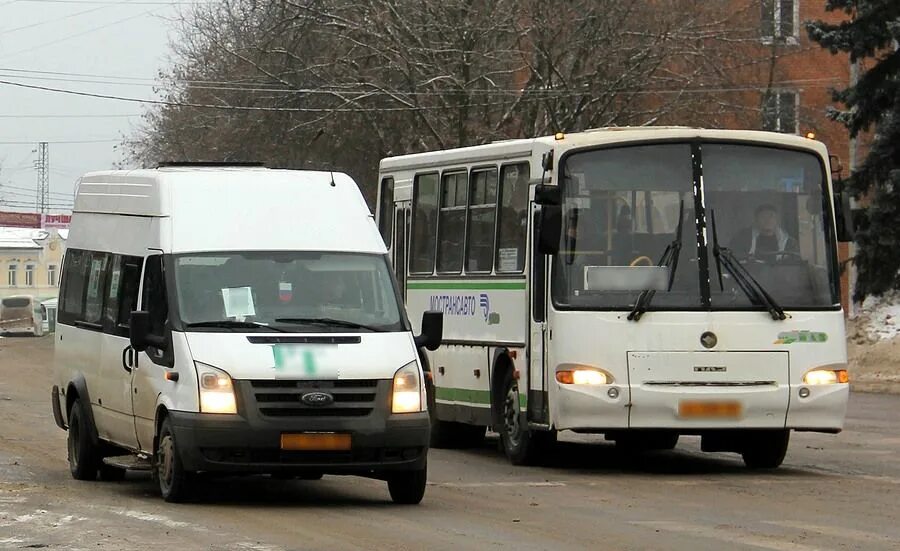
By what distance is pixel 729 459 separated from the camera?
18.8 meters

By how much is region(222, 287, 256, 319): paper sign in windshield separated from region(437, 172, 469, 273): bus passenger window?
5782mm

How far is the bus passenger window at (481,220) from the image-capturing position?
1839 cm

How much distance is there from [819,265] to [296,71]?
29738 millimetres

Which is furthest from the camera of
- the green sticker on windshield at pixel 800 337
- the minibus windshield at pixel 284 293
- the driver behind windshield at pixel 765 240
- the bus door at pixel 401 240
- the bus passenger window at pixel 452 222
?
the bus door at pixel 401 240

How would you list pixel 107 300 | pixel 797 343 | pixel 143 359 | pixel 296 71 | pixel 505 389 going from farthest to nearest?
pixel 296 71 < pixel 505 389 < pixel 797 343 < pixel 107 300 < pixel 143 359

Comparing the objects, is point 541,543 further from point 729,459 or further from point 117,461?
point 729,459

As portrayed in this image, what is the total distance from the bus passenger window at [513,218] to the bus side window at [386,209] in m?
3.39

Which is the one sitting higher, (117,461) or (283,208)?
(283,208)

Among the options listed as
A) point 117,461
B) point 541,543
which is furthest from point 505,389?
point 541,543

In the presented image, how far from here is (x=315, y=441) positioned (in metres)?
12.8

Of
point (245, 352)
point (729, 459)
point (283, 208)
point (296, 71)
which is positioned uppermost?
point (296, 71)

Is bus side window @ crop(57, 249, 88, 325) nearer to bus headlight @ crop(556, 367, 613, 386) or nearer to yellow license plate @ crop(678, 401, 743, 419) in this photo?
bus headlight @ crop(556, 367, 613, 386)

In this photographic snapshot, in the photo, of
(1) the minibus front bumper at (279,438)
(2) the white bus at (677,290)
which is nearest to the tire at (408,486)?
(1) the minibus front bumper at (279,438)

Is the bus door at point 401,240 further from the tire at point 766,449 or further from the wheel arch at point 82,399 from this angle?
the wheel arch at point 82,399
